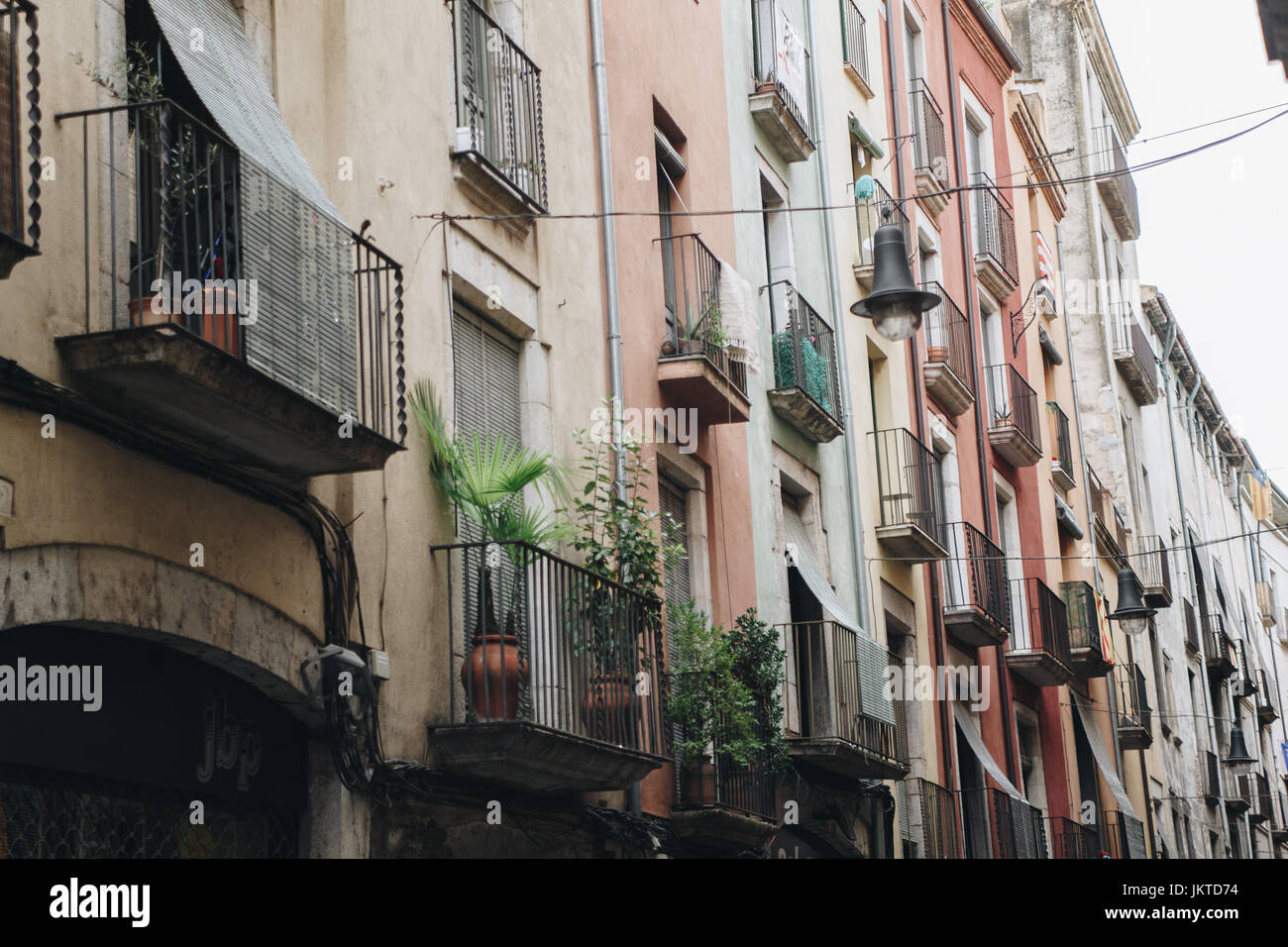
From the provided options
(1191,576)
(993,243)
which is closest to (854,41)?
(993,243)

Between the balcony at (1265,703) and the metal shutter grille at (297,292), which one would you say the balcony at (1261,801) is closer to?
the balcony at (1265,703)

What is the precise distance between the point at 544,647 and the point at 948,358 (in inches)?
526

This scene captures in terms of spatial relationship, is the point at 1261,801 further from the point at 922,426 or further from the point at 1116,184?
→ the point at 922,426

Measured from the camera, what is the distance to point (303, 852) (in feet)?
31.0

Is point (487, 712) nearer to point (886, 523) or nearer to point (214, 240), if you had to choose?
point (214, 240)

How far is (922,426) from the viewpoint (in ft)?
71.8

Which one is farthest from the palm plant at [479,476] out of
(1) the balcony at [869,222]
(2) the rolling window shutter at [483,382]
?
(1) the balcony at [869,222]

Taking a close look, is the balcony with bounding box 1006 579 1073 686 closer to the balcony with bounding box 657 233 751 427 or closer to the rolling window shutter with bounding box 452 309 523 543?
the balcony with bounding box 657 233 751 427

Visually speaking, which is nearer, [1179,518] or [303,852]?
[303,852]

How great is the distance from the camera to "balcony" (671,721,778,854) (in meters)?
13.2
